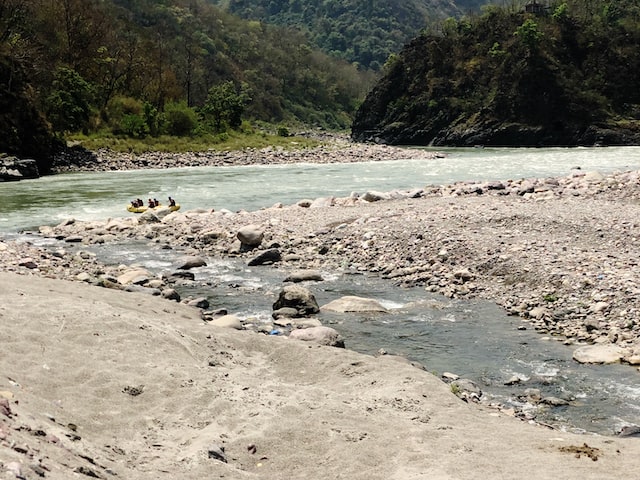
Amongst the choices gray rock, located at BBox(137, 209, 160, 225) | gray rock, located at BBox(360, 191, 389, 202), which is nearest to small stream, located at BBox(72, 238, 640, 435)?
gray rock, located at BBox(137, 209, 160, 225)

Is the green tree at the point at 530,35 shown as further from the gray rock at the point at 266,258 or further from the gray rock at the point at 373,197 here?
the gray rock at the point at 266,258

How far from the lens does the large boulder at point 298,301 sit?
12680 mm

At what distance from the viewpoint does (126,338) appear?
349 inches

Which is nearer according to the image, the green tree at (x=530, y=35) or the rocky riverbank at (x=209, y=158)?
the rocky riverbank at (x=209, y=158)

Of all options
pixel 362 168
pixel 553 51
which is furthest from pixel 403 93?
pixel 362 168

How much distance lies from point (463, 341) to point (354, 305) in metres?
2.67

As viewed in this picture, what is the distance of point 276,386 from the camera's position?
27.0 ft

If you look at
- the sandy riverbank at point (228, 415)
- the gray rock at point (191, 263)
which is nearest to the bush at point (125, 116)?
the gray rock at point (191, 263)

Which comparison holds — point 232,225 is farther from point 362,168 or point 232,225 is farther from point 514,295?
point 362,168

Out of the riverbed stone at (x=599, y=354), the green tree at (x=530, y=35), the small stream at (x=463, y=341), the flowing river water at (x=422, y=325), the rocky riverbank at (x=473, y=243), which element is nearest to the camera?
the small stream at (x=463, y=341)

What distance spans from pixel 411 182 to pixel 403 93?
3521 inches

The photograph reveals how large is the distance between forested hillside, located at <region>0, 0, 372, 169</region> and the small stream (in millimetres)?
36916

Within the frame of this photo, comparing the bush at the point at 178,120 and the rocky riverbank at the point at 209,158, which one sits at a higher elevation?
the bush at the point at 178,120

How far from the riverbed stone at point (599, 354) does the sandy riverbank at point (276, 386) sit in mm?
205
